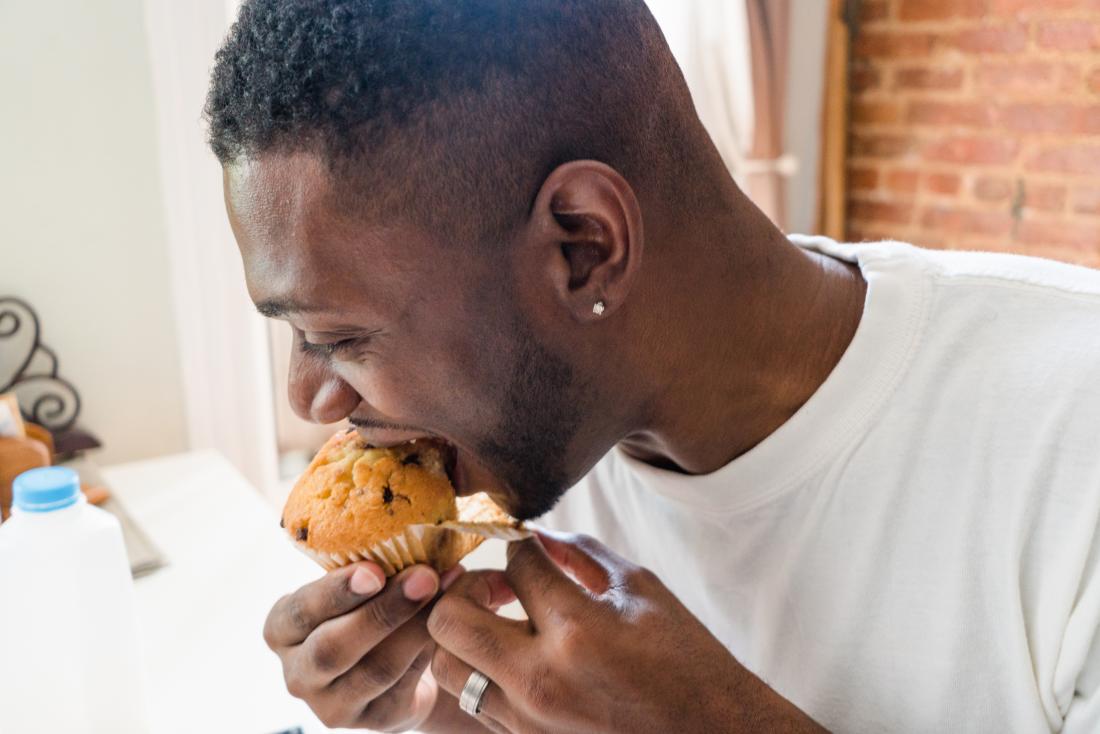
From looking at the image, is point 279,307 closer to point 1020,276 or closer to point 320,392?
point 320,392

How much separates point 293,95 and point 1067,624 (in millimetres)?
732

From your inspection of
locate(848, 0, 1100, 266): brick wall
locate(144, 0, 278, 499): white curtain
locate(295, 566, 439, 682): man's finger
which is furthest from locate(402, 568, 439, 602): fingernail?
locate(848, 0, 1100, 266): brick wall

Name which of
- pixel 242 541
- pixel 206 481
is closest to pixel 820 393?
pixel 242 541

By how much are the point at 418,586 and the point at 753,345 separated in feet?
1.23

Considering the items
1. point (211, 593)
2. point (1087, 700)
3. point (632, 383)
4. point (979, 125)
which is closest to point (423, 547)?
point (632, 383)

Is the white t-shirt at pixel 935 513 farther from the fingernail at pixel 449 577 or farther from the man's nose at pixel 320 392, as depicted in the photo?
the man's nose at pixel 320 392

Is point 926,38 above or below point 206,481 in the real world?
above

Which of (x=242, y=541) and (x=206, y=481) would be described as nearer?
(x=242, y=541)

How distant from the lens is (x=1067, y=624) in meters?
0.78

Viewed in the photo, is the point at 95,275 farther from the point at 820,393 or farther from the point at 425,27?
the point at 820,393

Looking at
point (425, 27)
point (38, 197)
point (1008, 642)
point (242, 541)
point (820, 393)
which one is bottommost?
point (242, 541)

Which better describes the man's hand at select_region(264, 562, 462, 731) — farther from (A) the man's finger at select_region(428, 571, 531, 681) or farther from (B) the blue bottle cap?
(B) the blue bottle cap

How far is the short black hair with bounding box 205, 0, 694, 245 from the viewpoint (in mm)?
724

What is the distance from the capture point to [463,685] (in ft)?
2.78
